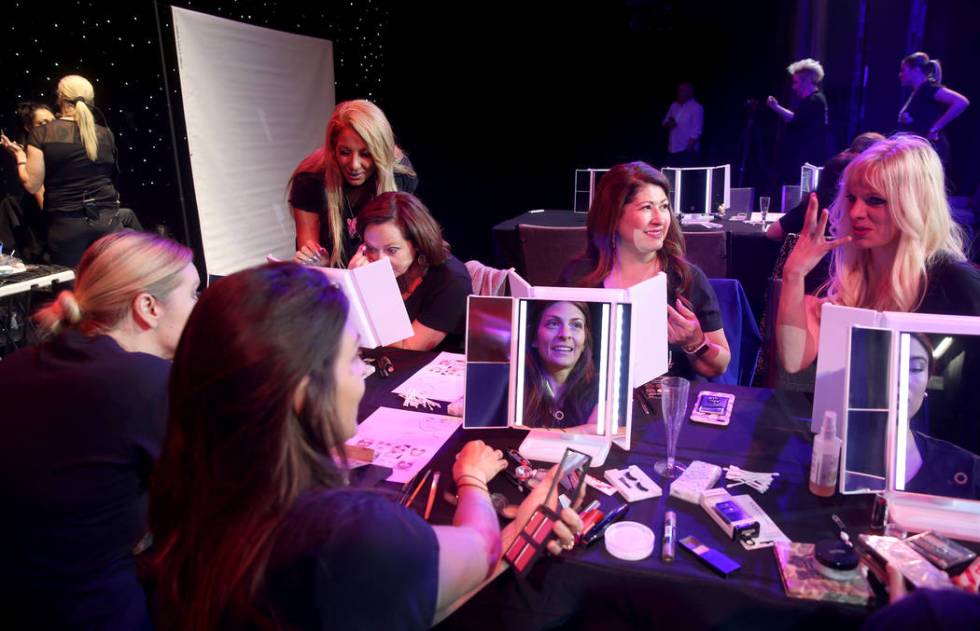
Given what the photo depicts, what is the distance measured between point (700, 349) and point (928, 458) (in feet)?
2.85

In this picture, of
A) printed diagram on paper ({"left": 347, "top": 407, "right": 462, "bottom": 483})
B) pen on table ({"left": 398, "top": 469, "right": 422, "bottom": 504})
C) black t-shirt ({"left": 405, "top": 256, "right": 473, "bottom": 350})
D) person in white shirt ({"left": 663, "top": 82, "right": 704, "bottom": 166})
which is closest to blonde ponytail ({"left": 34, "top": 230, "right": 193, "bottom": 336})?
printed diagram on paper ({"left": 347, "top": 407, "right": 462, "bottom": 483})

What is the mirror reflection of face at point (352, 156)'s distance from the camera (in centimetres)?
305

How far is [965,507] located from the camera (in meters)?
1.39

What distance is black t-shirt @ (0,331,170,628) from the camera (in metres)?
Answer: 1.25

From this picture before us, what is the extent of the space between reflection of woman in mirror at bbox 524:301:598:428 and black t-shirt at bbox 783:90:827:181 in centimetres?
620

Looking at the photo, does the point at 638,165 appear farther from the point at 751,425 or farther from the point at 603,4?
the point at 603,4

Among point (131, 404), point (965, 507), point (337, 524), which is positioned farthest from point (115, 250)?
point (965, 507)

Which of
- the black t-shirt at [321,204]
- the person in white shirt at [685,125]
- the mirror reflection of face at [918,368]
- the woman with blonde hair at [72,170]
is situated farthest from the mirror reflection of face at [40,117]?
the person in white shirt at [685,125]

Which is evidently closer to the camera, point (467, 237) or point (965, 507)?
point (965, 507)

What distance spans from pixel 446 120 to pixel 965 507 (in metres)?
8.06

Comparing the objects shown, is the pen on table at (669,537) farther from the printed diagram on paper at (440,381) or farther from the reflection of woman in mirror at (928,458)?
the printed diagram on paper at (440,381)

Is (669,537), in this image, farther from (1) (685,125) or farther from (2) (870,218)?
(1) (685,125)

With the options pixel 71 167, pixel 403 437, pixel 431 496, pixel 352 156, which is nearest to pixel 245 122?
pixel 71 167

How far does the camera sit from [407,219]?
8.18ft
